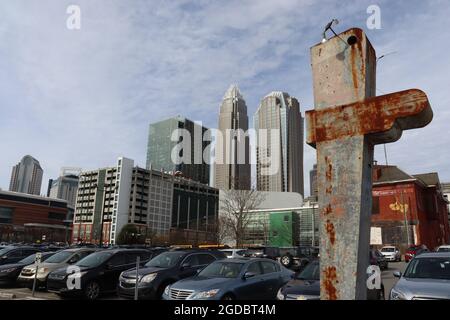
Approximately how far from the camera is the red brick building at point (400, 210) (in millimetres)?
50781

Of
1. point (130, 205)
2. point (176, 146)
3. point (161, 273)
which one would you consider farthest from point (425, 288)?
point (176, 146)

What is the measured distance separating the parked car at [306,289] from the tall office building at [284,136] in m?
150

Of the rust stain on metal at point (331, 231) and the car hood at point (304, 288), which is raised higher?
the rust stain on metal at point (331, 231)

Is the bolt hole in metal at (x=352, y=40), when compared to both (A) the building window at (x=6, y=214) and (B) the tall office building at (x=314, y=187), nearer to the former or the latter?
(B) the tall office building at (x=314, y=187)

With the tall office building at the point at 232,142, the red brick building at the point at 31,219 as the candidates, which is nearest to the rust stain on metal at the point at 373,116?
the tall office building at the point at 232,142

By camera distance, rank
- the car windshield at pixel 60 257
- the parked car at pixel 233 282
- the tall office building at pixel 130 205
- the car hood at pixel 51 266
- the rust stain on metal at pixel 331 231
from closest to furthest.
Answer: the rust stain on metal at pixel 331 231 → the parked car at pixel 233 282 → the car hood at pixel 51 266 → the car windshield at pixel 60 257 → the tall office building at pixel 130 205

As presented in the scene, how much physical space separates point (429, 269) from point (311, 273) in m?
2.91

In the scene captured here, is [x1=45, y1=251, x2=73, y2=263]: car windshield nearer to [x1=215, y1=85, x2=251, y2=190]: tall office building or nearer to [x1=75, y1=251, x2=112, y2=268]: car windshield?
[x1=75, y1=251, x2=112, y2=268]: car windshield

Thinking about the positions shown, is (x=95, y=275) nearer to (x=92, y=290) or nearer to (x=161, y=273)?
(x=92, y=290)

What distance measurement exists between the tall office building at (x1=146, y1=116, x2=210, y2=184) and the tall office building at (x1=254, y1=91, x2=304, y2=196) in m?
30.8

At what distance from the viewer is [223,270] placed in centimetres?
1034

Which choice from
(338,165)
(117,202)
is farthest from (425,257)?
(117,202)

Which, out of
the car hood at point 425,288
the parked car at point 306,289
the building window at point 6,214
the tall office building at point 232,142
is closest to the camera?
the car hood at point 425,288
